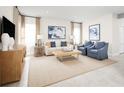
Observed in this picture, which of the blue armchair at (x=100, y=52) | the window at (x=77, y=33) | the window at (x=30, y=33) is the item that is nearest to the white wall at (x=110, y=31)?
the blue armchair at (x=100, y=52)

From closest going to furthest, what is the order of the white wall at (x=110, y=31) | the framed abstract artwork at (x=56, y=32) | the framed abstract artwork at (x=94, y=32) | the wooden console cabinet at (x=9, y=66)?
the wooden console cabinet at (x=9, y=66)
the white wall at (x=110, y=31)
the framed abstract artwork at (x=94, y=32)
the framed abstract artwork at (x=56, y=32)

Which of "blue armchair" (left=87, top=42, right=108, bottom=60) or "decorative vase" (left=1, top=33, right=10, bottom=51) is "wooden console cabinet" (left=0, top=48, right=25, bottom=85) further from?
"blue armchair" (left=87, top=42, right=108, bottom=60)

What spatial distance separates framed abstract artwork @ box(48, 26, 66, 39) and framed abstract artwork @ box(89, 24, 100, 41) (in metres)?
1.87

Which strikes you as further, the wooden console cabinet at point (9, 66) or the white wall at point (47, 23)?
the white wall at point (47, 23)

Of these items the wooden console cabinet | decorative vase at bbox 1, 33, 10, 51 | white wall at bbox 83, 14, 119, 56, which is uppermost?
white wall at bbox 83, 14, 119, 56

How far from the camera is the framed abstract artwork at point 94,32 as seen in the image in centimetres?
629

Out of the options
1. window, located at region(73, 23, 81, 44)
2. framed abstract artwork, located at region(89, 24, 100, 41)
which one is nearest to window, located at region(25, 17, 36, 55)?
window, located at region(73, 23, 81, 44)

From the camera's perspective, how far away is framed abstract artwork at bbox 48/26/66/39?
21.8ft

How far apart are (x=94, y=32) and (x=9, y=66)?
18.3ft

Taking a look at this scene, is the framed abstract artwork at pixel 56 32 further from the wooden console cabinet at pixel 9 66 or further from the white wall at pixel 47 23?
the wooden console cabinet at pixel 9 66

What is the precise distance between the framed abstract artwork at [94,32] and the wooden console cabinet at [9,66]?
5178 mm

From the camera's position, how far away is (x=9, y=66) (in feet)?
7.73

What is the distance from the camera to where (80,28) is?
8.07 metres

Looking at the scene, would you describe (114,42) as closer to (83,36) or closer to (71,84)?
(83,36)
